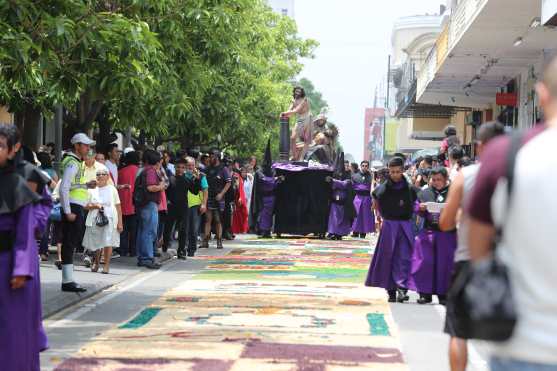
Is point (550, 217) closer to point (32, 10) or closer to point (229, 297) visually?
point (32, 10)

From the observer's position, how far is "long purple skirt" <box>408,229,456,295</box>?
13695mm

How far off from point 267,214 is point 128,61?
16.6 meters

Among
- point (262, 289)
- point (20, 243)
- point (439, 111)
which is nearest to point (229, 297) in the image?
point (262, 289)

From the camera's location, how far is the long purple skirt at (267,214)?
29891 millimetres

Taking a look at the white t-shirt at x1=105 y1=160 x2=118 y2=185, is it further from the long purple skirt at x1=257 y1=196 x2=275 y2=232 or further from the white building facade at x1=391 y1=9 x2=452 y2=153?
the white building facade at x1=391 y1=9 x2=452 y2=153

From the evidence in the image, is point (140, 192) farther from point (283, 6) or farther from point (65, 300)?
point (283, 6)

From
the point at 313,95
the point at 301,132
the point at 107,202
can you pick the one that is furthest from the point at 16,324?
the point at 313,95

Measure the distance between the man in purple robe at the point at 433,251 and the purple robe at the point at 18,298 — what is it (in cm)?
626

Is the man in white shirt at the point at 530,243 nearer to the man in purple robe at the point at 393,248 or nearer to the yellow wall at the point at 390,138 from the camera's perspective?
the man in purple robe at the point at 393,248

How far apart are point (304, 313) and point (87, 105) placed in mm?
10127

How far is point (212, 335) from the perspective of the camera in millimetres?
10883

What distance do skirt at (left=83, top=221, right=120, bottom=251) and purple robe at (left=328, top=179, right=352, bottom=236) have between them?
1251 centimetres

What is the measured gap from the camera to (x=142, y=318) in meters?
12.3

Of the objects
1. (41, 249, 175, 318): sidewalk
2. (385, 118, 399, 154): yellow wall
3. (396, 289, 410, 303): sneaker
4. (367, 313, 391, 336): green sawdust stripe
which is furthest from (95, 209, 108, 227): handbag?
(385, 118, 399, 154): yellow wall
